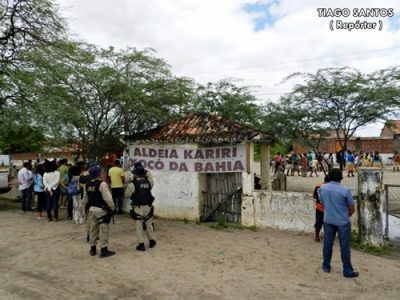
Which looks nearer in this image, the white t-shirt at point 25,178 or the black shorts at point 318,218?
the black shorts at point 318,218

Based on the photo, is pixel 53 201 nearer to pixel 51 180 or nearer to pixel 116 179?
pixel 51 180

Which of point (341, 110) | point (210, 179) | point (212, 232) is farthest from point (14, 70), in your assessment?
point (341, 110)

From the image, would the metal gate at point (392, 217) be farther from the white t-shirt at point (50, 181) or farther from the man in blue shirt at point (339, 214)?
the white t-shirt at point (50, 181)

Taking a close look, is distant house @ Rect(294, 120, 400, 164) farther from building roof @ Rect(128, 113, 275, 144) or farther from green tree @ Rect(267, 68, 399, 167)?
building roof @ Rect(128, 113, 275, 144)

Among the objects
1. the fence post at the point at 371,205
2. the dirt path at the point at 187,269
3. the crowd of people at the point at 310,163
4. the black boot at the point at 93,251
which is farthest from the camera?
the crowd of people at the point at 310,163

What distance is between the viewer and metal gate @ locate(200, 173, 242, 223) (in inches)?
358

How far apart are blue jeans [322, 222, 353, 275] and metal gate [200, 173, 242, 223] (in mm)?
3627

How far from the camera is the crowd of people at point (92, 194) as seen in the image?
6.24 meters

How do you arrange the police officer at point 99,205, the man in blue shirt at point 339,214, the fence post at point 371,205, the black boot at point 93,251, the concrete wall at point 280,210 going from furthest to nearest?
1. the concrete wall at point 280,210
2. the fence post at point 371,205
3. the black boot at point 93,251
4. the police officer at point 99,205
5. the man in blue shirt at point 339,214

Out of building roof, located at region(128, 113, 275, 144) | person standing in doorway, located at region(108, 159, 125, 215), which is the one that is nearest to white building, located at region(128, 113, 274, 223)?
building roof, located at region(128, 113, 275, 144)

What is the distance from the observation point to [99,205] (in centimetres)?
621

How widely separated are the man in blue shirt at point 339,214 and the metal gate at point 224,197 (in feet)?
12.0

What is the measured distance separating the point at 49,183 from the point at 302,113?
876 centimetres

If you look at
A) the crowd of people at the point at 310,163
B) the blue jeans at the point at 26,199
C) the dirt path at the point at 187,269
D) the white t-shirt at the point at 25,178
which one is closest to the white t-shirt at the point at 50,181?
the dirt path at the point at 187,269
